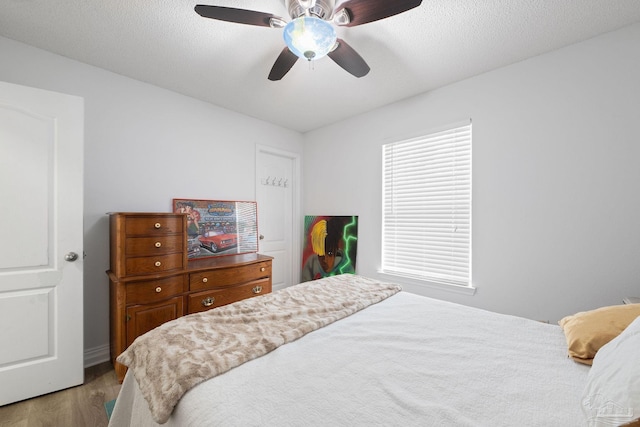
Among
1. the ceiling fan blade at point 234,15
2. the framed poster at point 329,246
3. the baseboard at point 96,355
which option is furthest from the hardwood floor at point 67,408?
the ceiling fan blade at point 234,15

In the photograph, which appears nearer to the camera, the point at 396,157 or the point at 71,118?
the point at 71,118

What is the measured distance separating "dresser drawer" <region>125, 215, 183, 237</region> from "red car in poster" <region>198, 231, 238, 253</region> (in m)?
0.61

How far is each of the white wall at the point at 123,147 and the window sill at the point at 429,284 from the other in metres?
2.09

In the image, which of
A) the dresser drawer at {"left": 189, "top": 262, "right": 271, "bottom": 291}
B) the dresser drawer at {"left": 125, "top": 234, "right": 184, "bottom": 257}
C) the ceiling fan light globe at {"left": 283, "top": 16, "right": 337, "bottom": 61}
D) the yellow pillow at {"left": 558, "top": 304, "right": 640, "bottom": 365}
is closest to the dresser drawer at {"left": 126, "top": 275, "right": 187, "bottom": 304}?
the dresser drawer at {"left": 189, "top": 262, "right": 271, "bottom": 291}

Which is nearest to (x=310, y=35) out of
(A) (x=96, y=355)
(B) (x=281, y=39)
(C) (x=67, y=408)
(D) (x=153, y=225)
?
(B) (x=281, y=39)

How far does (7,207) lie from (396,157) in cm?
316

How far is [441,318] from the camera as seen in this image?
4.65 feet

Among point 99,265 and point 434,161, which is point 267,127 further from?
point 99,265

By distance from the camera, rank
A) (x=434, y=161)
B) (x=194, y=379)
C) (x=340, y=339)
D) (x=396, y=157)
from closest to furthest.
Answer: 1. (x=194, y=379)
2. (x=340, y=339)
3. (x=434, y=161)
4. (x=396, y=157)

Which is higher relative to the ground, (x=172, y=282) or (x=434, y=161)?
(x=434, y=161)

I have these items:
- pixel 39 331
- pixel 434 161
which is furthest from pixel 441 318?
pixel 39 331

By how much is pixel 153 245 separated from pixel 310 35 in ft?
6.10

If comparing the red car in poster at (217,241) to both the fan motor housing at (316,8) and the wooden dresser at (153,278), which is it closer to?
the wooden dresser at (153,278)

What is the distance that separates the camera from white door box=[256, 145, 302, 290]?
345 cm
